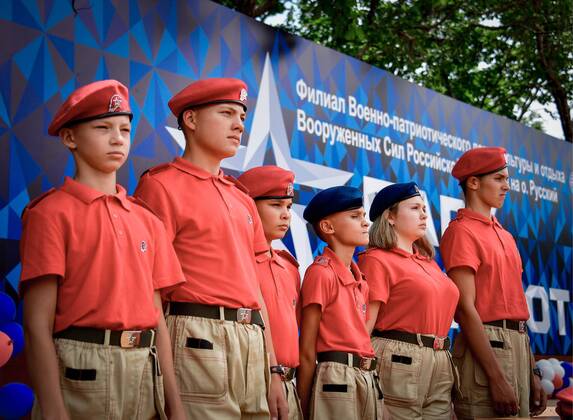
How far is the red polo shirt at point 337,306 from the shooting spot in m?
4.33

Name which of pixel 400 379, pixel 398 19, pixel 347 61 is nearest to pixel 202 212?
pixel 400 379

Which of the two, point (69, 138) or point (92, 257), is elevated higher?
point (69, 138)

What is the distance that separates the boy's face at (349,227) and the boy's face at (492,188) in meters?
1.14

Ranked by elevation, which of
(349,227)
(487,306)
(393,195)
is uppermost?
(393,195)

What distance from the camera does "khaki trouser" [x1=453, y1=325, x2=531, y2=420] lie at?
5.00 metres

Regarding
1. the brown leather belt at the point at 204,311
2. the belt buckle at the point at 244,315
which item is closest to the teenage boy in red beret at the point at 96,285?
the brown leather belt at the point at 204,311

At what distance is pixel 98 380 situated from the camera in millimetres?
2975

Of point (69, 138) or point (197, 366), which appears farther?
point (197, 366)

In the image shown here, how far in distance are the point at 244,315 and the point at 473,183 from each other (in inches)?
95.0

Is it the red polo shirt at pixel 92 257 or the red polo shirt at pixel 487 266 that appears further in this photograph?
the red polo shirt at pixel 487 266

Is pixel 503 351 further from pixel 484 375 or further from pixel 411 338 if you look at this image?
pixel 411 338

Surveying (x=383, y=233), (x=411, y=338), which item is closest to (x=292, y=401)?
(x=411, y=338)

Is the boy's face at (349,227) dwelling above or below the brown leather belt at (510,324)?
above

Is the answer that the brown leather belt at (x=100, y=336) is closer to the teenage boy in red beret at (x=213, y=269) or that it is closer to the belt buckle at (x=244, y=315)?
the teenage boy in red beret at (x=213, y=269)
